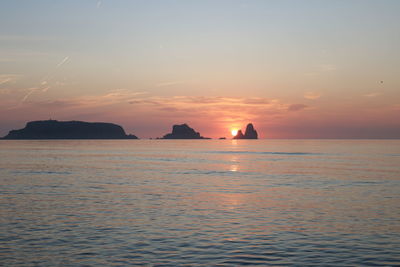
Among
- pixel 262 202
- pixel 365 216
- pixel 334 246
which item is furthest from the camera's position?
pixel 262 202

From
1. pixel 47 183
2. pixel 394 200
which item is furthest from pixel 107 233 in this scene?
pixel 47 183

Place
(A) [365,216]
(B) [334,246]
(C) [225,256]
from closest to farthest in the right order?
(C) [225,256] → (B) [334,246] → (A) [365,216]

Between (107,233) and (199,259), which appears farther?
(107,233)

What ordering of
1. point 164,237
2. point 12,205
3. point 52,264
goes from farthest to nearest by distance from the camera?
point 12,205 < point 164,237 < point 52,264

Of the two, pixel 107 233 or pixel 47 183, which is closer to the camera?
pixel 107 233

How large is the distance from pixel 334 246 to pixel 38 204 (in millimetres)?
23515

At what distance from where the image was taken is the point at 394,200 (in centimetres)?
3638

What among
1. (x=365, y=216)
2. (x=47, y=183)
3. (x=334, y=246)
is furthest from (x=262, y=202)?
(x=47, y=183)

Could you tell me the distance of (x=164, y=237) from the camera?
2261cm

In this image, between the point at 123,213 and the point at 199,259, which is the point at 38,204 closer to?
the point at 123,213

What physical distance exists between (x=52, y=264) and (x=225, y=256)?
7.64m

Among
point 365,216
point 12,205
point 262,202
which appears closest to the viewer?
point 365,216

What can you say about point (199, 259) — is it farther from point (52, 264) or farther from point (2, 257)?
point (2, 257)

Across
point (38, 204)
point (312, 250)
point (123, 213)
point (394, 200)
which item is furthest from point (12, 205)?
point (394, 200)
